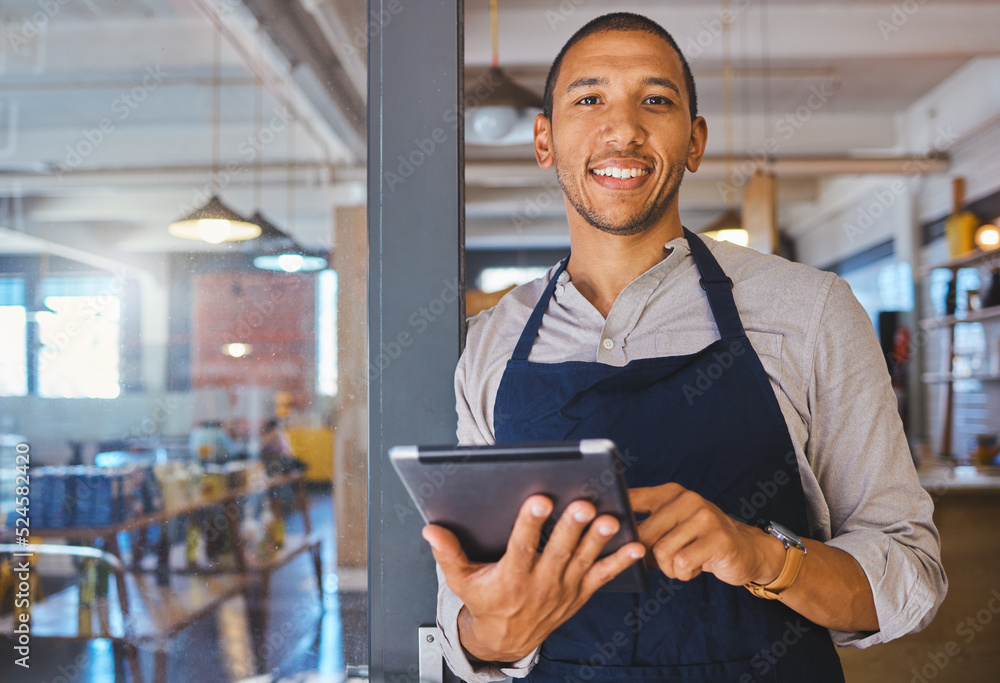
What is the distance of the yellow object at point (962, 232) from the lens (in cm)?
514

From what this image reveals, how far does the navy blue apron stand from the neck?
0.19 m

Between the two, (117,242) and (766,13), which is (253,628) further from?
(766,13)

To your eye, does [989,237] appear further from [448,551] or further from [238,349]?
[448,551]

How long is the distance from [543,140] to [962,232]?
4832mm

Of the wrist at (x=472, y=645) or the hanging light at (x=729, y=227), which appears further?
the hanging light at (x=729, y=227)

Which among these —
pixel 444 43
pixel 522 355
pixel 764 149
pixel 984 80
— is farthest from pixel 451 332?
pixel 764 149

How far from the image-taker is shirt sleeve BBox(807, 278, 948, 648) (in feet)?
3.31

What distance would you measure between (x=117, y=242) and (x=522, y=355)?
69cm

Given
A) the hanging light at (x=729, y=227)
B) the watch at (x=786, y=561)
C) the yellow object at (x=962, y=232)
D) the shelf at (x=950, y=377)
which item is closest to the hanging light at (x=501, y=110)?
the hanging light at (x=729, y=227)

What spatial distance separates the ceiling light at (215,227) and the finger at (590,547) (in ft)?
2.54

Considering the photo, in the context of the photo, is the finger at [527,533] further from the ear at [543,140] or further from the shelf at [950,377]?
the shelf at [950,377]

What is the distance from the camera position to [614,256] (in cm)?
128

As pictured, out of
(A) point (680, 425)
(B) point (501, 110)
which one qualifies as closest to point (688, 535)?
(A) point (680, 425)

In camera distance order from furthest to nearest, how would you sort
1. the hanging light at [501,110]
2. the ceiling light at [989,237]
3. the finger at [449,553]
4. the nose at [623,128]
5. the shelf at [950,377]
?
the shelf at [950,377] → the ceiling light at [989,237] → the hanging light at [501,110] → the nose at [623,128] → the finger at [449,553]
